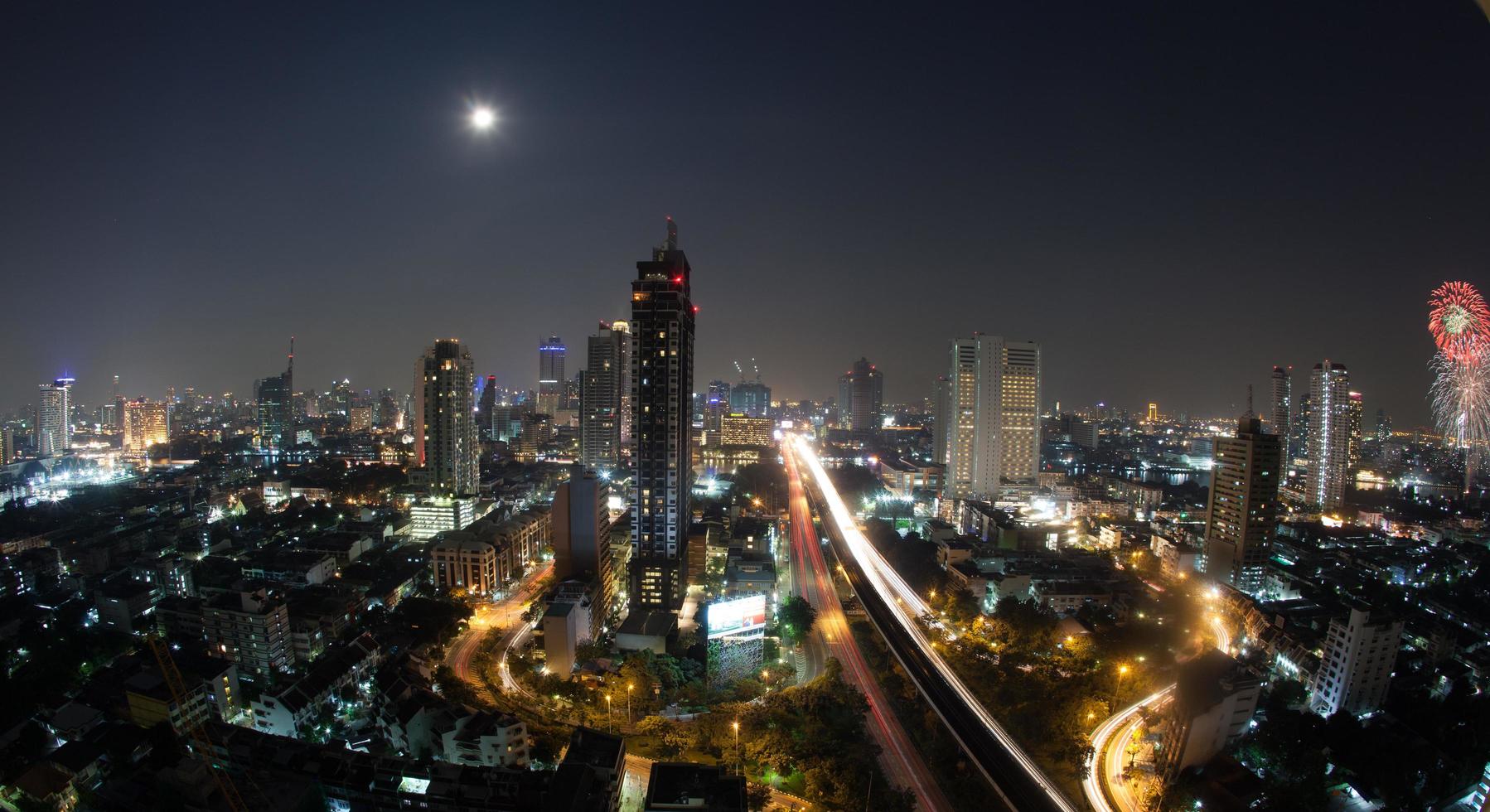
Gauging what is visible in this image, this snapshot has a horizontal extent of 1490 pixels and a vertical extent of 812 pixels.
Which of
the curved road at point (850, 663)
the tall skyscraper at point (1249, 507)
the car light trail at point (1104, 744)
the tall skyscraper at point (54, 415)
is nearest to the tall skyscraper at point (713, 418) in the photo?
the curved road at point (850, 663)

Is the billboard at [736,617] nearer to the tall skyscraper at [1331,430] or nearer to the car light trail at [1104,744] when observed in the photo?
the car light trail at [1104,744]

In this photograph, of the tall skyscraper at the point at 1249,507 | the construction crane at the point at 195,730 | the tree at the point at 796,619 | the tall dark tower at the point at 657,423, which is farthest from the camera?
the tall skyscraper at the point at 1249,507

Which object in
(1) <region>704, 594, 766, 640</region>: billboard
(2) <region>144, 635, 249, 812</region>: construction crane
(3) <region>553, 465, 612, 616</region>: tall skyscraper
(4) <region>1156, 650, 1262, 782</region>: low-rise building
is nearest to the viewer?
(2) <region>144, 635, 249, 812</region>: construction crane

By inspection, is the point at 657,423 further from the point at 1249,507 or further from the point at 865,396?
the point at 865,396

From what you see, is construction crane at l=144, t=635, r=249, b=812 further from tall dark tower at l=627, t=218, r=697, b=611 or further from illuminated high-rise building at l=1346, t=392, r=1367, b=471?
illuminated high-rise building at l=1346, t=392, r=1367, b=471

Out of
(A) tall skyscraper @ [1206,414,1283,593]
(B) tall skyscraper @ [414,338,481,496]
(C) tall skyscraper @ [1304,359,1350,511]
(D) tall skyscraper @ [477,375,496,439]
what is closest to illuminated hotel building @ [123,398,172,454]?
(D) tall skyscraper @ [477,375,496,439]

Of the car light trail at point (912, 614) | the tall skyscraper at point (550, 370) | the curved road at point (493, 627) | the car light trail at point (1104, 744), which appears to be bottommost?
the curved road at point (493, 627)

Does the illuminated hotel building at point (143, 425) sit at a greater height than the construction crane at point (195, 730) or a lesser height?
greater
